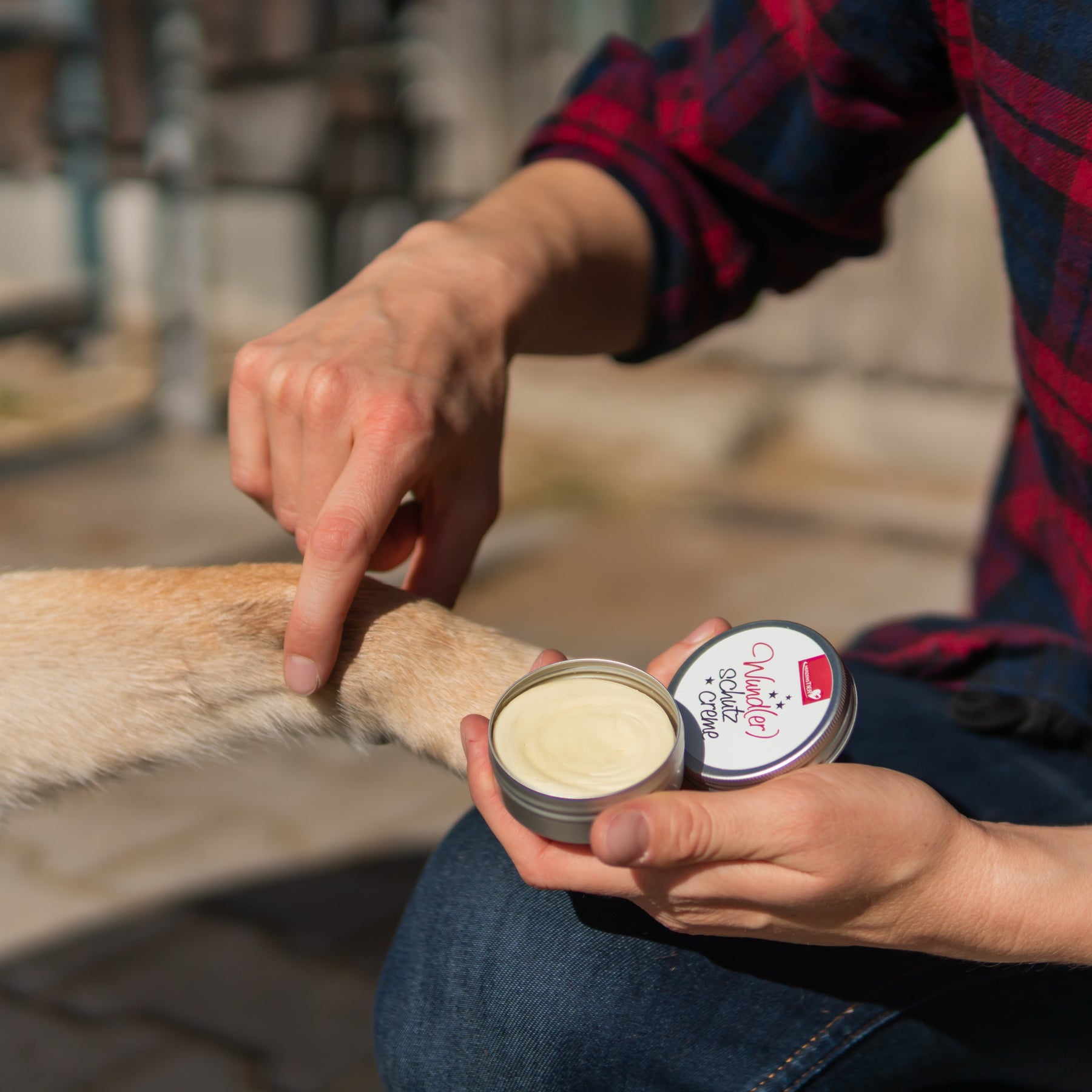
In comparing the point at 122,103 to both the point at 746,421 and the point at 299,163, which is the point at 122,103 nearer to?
the point at 299,163

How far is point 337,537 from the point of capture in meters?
1.12

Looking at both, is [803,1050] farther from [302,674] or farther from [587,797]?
[302,674]

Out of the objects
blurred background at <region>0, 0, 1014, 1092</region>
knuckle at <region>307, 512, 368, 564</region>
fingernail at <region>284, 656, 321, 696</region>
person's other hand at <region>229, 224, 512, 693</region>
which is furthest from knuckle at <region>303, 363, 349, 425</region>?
blurred background at <region>0, 0, 1014, 1092</region>

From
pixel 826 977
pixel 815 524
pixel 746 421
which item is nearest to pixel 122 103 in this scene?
pixel 746 421

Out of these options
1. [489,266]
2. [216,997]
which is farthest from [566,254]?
[216,997]

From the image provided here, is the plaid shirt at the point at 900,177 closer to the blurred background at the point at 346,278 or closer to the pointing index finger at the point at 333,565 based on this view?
the pointing index finger at the point at 333,565

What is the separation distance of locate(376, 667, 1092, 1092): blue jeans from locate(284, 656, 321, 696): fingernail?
286mm

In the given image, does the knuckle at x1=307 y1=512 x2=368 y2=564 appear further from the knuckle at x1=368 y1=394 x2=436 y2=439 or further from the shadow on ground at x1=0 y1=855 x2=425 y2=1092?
the shadow on ground at x1=0 y1=855 x2=425 y2=1092

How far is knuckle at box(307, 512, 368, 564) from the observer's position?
112cm

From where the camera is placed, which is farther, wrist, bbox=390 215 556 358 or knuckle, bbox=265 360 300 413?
wrist, bbox=390 215 556 358

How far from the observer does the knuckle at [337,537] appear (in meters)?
1.12

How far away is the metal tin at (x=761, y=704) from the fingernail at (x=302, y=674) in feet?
1.17

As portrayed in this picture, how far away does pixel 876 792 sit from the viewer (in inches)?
36.2

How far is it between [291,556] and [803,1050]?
9.77ft
